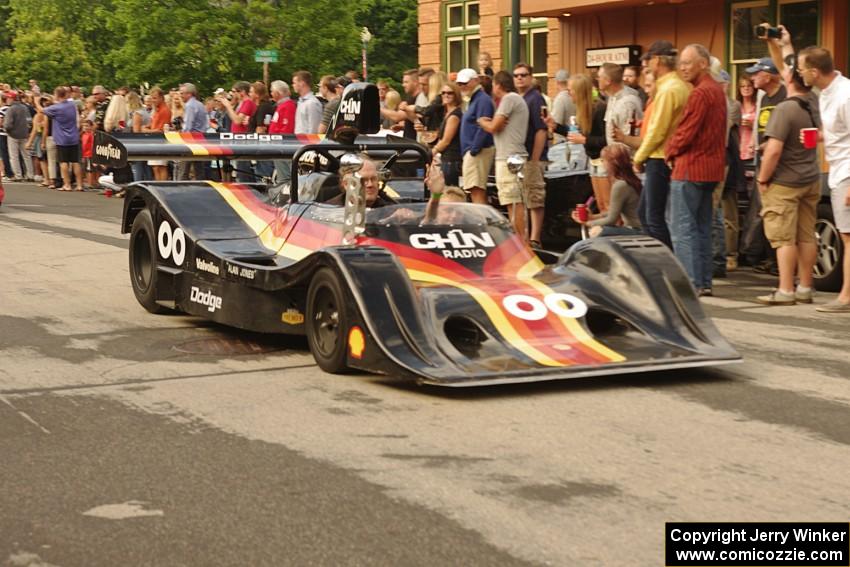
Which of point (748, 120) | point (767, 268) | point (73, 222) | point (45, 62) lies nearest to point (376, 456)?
point (767, 268)

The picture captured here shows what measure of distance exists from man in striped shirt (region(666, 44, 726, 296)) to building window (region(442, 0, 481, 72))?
21.8 metres

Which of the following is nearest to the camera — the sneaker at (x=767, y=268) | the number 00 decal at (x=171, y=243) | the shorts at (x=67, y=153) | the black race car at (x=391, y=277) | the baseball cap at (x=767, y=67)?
the black race car at (x=391, y=277)

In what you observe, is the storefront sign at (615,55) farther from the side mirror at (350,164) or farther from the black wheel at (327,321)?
the black wheel at (327,321)

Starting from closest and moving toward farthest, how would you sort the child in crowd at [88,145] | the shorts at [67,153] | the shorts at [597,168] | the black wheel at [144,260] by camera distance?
the black wheel at [144,260] → the shorts at [597,168] → the shorts at [67,153] → the child in crowd at [88,145]

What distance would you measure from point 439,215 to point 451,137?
7.10 m

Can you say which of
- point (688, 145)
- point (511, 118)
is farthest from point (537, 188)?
point (688, 145)

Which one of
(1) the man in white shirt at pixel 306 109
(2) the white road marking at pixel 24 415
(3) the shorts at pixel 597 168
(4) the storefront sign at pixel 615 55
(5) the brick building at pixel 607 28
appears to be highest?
(5) the brick building at pixel 607 28

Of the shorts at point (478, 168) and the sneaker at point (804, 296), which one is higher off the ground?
the shorts at point (478, 168)

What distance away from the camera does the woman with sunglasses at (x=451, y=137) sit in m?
15.7

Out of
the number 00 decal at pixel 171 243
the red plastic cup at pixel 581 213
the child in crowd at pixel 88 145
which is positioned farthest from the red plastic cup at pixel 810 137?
the child in crowd at pixel 88 145

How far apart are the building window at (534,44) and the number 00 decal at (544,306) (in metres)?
23.3

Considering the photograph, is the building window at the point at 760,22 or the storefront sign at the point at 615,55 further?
the storefront sign at the point at 615,55

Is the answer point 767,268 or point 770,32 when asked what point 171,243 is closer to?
point 770,32

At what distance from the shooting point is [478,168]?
1504cm
